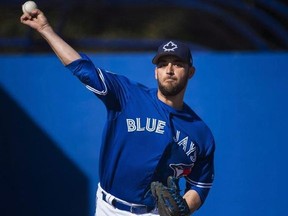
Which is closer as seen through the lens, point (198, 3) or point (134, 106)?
point (134, 106)

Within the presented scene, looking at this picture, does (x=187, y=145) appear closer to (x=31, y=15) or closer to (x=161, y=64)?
(x=161, y=64)

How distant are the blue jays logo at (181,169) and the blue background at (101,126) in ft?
3.99

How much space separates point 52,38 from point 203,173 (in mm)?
1137

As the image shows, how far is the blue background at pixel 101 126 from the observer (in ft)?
14.4

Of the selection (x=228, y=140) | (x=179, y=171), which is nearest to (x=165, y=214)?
(x=179, y=171)

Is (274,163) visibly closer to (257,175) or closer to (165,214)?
(257,175)

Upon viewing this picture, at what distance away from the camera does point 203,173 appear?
325cm

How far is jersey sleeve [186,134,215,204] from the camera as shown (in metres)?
3.23

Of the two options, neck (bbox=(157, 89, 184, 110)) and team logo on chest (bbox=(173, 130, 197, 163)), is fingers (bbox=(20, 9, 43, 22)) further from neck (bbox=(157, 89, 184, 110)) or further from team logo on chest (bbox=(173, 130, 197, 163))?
team logo on chest (bbox=(173, 130, 197, 163))

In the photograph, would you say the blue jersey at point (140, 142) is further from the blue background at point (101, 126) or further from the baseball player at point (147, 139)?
the blue background at point (101, 126)

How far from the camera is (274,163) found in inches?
174

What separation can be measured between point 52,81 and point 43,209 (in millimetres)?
1011

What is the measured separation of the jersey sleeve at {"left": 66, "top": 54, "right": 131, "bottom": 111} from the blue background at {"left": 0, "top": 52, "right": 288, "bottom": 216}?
133 centimetres

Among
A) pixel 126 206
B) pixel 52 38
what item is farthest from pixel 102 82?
pixel 126 206
